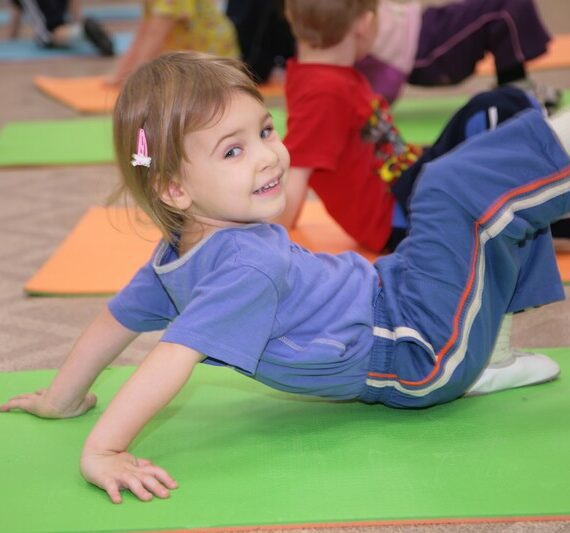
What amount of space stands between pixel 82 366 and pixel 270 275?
35cm

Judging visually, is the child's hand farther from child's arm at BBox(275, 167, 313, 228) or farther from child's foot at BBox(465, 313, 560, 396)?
child's arm at BBox(275, 167, 313, 228)

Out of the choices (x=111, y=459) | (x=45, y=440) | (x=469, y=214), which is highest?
(x=469, y=214)

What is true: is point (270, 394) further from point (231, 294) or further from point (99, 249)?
point (99, 249)

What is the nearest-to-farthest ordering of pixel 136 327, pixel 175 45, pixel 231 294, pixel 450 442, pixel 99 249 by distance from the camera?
pixel 231 294
pixel 450 442
pixel 136 327
pixel 99 249
pixel 175 45

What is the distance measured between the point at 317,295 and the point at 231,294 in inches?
6.1

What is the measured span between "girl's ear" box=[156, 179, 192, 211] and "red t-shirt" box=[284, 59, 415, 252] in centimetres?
73

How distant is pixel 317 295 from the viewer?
1308 mm

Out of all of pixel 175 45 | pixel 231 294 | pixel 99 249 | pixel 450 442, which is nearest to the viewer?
pixel 231 294

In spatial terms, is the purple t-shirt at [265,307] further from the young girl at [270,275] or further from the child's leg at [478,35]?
the child's leg at [478,35]

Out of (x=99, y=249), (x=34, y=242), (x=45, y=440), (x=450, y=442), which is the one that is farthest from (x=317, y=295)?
(x=34, y=242)

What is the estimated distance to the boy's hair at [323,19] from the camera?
80.4 inches

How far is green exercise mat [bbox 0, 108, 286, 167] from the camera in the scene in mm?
3057

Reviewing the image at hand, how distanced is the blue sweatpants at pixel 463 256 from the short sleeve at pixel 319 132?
65cm

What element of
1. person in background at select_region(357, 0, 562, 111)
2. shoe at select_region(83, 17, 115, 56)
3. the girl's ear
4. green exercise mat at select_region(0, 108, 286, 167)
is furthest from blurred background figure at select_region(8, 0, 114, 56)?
the girl's ear
